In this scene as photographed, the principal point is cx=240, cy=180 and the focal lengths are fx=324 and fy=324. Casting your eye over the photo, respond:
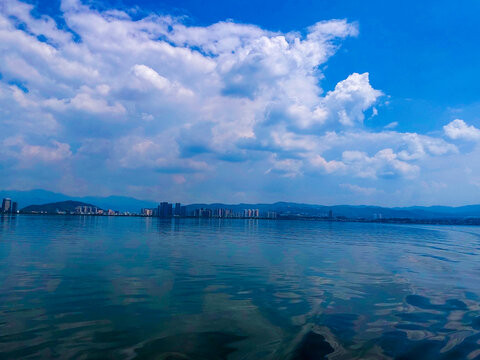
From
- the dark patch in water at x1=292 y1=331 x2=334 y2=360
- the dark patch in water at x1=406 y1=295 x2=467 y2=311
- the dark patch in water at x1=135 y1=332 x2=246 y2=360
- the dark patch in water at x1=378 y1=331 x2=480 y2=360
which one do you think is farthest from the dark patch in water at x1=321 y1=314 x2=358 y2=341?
the dark patch in water at x1=406 y1=295 x2=467 y2=311

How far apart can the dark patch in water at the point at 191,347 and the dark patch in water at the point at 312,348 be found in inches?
75.7

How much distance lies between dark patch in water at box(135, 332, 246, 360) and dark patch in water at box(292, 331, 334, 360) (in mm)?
1922

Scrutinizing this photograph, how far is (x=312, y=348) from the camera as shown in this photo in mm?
10094

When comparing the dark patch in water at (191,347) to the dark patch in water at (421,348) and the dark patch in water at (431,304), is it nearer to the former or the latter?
the dark patch in water at (421,348)

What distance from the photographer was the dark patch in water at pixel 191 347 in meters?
9.30

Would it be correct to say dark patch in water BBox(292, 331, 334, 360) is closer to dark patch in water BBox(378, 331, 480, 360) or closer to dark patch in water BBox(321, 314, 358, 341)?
dark patch in water BBox(321, 314, 358, 341)

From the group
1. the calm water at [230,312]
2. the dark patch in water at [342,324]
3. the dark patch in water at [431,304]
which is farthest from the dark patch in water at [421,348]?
the dark patch in water at [431,304]

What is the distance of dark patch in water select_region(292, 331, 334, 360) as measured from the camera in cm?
952

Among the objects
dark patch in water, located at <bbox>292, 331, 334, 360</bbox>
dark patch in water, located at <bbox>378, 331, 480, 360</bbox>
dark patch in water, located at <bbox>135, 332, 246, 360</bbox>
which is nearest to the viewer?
dark patch in water, located at <bbox>135, 332, 246, 360</bbox>

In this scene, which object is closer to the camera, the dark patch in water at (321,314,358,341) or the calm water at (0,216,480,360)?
the calm water at (0,216,480,360)

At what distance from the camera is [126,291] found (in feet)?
54.6

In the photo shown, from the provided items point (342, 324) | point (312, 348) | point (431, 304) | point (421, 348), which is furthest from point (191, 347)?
point (431, 304)

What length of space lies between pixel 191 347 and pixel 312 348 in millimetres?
3745

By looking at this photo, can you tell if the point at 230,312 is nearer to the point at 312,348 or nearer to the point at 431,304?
the point at 312,348
